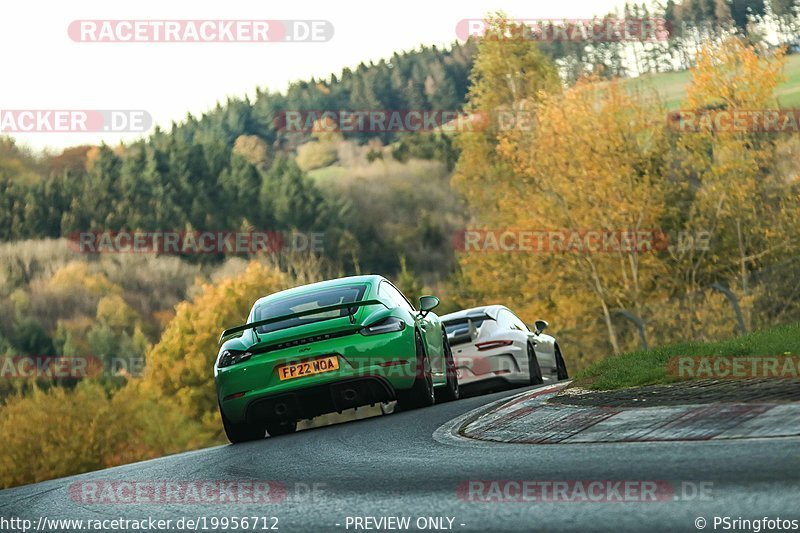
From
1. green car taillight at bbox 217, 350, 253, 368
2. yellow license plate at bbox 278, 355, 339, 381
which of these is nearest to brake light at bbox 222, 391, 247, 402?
green car taillight at bbox 217, 350, 253, 368

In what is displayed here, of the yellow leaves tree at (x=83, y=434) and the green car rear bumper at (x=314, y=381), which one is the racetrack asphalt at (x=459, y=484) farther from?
the yellow leaves tree at (x=83, y=434)

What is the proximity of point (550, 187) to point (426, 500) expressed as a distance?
4285 cm

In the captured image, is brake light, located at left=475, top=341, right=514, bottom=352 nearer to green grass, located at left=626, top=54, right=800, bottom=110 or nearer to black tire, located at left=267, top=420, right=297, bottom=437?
black tire, located at left=267, top=420, right=297, bottom=437

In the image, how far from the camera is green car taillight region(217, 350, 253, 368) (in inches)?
481

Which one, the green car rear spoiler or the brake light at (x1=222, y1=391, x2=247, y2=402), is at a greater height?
the green car rear spoiler

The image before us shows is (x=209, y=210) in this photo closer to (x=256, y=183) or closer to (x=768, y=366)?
(x=256, y=183)

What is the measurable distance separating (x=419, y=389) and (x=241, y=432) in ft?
6.11

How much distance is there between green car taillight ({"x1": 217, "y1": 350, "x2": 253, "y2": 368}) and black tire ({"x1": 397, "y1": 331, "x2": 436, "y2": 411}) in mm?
1599

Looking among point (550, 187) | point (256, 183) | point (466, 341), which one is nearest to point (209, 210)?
point (256, 183)

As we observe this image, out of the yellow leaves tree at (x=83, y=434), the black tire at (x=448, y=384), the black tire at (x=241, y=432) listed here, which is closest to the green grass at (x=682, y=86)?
the yellow leaves tree at (x=83, y=434)

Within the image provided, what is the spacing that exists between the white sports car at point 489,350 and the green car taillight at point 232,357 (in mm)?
6565

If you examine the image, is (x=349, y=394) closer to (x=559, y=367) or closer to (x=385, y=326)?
(x=385, y=326)

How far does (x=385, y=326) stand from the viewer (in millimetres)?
12328

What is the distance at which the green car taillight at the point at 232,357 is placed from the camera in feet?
40.1
